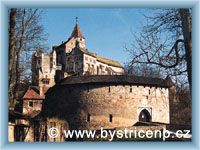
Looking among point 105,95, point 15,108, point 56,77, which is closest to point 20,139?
point 15,108

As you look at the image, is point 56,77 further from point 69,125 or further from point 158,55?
point 158,55

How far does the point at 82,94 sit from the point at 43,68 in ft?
5.27

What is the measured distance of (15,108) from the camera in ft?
40.5

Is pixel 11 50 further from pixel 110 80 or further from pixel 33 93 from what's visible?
pixel 110 80

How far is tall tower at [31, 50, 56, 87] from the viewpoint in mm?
12438

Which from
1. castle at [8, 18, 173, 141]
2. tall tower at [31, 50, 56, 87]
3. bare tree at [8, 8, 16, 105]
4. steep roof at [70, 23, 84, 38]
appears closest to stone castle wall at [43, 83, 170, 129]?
castle at [8, 18, 173, 141]

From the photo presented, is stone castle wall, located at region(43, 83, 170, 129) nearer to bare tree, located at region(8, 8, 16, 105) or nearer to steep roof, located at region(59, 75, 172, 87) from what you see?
steep roof, located at region(59, 75, 172, 87)

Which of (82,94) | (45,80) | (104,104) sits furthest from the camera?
(82,94)

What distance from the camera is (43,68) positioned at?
12469 mm

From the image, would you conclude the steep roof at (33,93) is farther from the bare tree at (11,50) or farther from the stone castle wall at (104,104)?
the bare tree at (11,50)

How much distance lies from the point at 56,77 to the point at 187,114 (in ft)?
11.3

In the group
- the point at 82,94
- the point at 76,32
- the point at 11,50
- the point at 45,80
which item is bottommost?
the point at 82,94

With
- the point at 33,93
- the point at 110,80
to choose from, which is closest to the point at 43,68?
the point at 33,93
